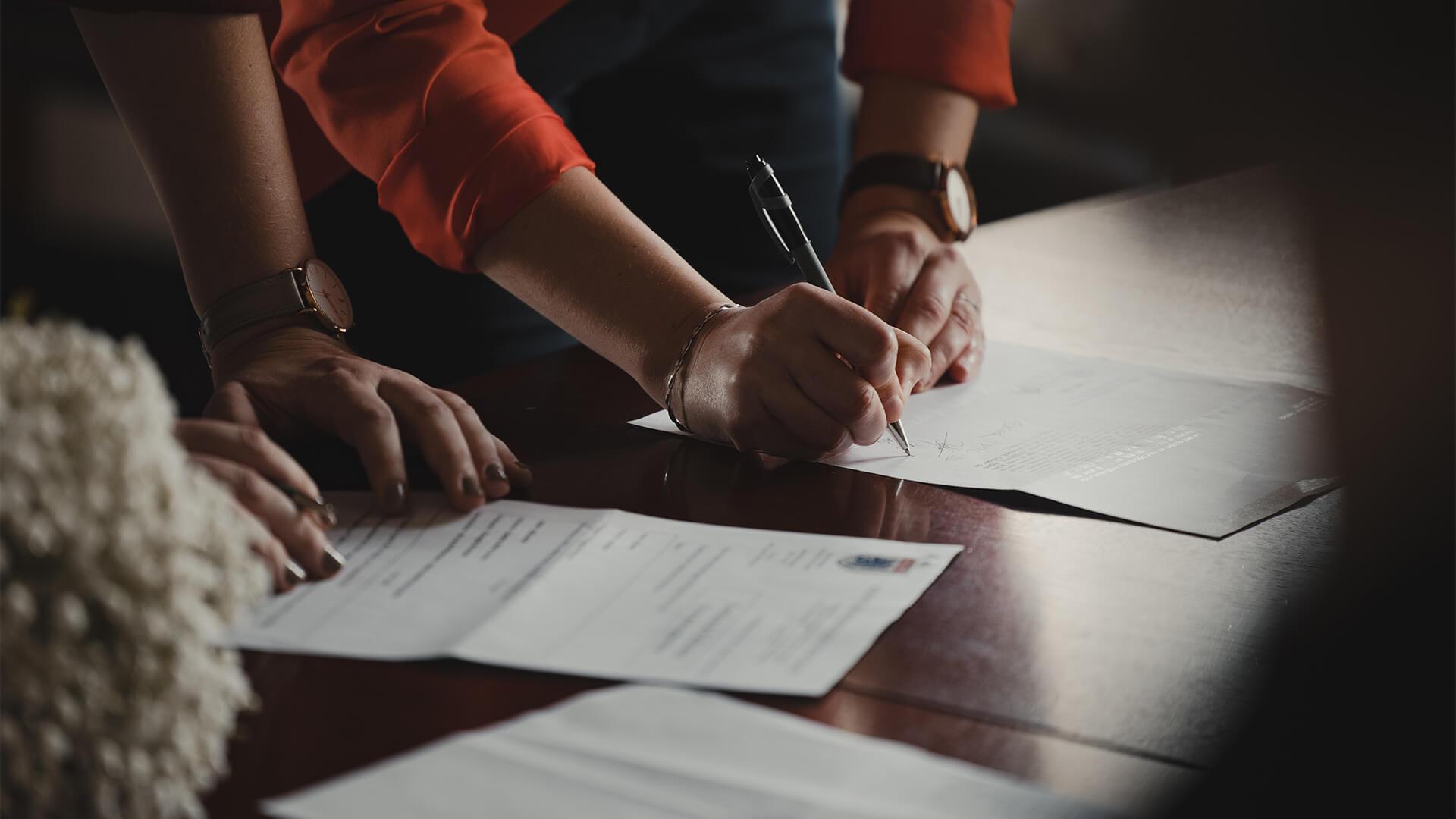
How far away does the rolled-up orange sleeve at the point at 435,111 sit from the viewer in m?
0.98

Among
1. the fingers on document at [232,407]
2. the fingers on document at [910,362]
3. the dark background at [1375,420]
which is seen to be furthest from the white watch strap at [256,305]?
the dark background at [1375,420]

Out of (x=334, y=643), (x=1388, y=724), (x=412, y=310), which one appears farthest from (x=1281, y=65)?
(x=412, y=310)

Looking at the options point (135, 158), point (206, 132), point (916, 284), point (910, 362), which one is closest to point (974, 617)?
point (910, 362)

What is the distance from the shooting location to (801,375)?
88 centimetres

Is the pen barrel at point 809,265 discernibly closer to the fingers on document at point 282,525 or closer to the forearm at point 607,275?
the forearm at point 607,275

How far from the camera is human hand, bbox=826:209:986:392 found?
43.4 inches

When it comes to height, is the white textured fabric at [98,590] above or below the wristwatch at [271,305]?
above

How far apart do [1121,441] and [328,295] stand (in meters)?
0.59

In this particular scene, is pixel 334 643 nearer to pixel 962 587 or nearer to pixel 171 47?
pixel 962 587

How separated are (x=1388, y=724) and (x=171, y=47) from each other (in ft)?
2.92

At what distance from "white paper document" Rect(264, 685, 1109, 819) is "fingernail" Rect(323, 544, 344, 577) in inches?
7.8

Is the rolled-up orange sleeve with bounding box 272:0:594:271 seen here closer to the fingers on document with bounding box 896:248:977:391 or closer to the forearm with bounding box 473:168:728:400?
the forearm with bounding box 473:168:728:400

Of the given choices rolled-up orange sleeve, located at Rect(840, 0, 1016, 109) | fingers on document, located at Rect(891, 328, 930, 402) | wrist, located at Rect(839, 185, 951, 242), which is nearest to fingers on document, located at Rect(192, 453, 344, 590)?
fingers on document, located at Rect(891, 328, 930, 402)

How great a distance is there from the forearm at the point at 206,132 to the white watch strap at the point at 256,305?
0.02m
